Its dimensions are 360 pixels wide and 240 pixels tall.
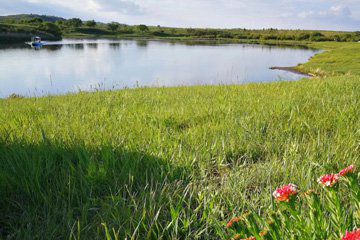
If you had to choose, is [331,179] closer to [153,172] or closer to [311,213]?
[311,213]

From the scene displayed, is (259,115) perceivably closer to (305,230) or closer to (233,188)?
(233,188)

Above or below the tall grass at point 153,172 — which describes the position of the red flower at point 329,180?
above

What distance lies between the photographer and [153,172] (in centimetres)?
236

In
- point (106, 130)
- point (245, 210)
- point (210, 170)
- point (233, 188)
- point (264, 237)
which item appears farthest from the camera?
point (106, 130)

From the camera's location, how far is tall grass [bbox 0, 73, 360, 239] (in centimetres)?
176

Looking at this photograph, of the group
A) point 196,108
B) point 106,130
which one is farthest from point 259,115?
point 106,130

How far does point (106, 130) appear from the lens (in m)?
3.36

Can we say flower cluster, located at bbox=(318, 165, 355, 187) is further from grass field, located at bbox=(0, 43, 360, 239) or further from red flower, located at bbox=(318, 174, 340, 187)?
grass field, located at bbox=(0, 43, 360, 239)

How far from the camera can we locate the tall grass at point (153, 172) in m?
1.76

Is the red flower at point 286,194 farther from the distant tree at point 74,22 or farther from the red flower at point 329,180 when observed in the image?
the distant tree at point 74,22

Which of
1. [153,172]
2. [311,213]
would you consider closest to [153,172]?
[153,172]

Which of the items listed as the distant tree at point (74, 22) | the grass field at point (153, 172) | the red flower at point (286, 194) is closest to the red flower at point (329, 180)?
the red flower at point (286, 194)

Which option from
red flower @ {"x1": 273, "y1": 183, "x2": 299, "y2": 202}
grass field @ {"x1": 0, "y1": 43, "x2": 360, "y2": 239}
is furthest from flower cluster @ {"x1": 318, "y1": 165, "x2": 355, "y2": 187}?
grass field @ {"x1": 0, "y1": 43, "x2": 360, "y2": 239}

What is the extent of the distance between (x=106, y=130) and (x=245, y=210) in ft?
6.46
